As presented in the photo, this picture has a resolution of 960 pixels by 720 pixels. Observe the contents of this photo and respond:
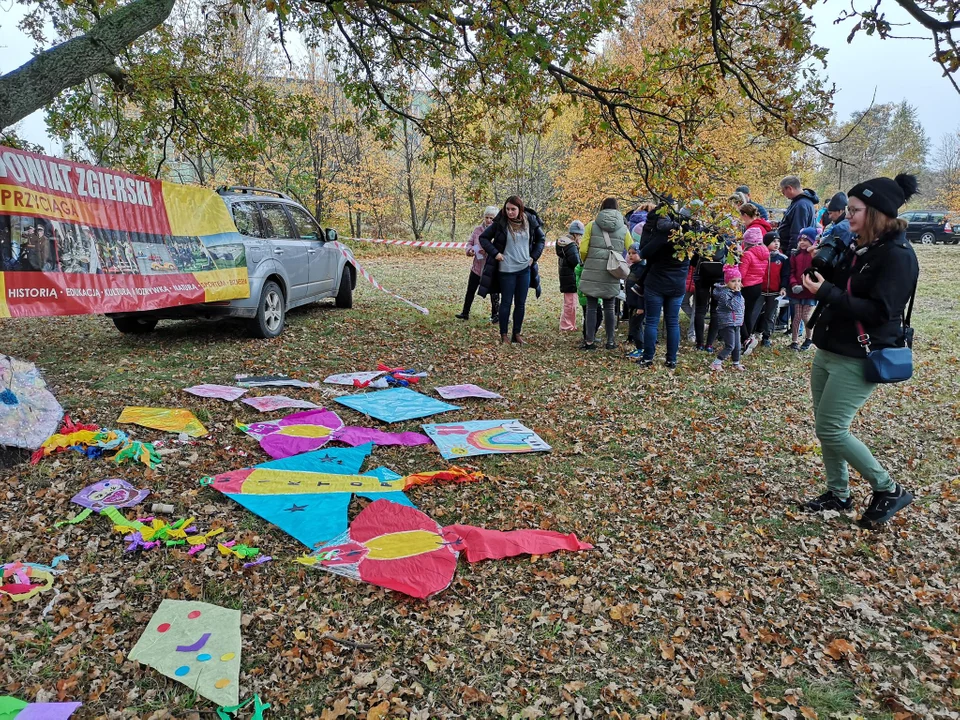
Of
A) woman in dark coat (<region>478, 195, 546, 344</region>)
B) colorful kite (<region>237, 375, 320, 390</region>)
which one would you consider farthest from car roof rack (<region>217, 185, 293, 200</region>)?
woman in dark coat (<region>478, 195, 546, 344</region>)

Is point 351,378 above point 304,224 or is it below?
below

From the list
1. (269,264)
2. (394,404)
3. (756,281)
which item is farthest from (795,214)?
(269,264)

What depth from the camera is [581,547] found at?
3.63 m

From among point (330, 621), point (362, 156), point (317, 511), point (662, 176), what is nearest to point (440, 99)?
point (662, 176)

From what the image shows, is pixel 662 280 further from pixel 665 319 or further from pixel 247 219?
pixel 247 219

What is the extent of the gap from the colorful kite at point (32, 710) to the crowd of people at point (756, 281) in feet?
13.8

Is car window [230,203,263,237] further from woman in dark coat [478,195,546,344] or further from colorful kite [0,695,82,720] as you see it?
colorful kite [0,695,82,720]

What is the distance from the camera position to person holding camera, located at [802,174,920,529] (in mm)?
3430

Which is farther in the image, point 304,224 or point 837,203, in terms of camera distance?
point 304,224

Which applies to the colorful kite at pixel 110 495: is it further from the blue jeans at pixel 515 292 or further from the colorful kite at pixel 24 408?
the blue jeans at pixel 515 292

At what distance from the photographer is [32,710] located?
2234mm

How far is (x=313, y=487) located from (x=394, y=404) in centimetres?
192

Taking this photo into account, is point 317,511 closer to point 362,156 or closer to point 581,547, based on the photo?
point 581,547

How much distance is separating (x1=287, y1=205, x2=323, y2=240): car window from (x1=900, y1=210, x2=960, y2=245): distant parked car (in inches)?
1102
